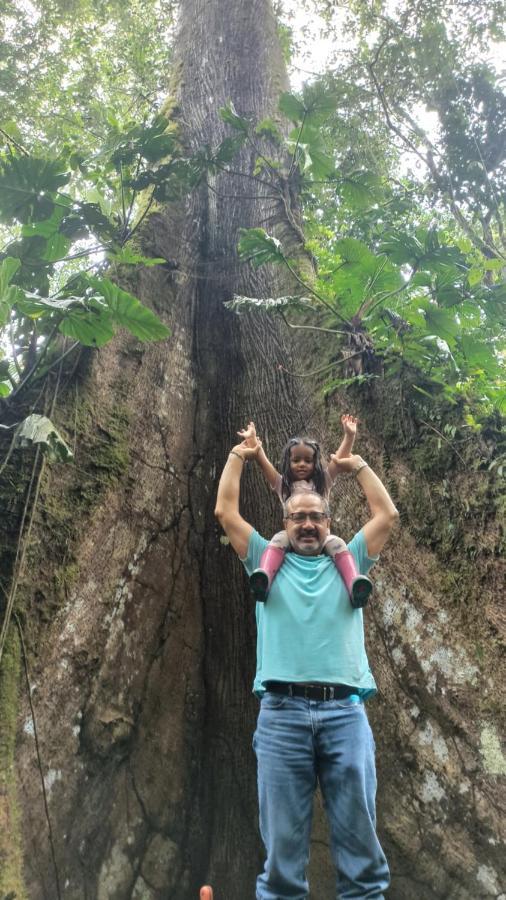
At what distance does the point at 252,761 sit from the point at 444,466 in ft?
5.71

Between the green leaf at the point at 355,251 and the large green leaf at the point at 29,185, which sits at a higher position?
the large green leaf at the point at 29,185

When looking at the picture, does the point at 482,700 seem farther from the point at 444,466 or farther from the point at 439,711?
the point at 444,466

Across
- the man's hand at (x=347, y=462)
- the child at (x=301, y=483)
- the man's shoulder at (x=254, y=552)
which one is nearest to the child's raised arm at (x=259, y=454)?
the child at (x=301, y=483)

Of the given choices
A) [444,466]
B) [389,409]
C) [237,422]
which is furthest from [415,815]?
[237,422]

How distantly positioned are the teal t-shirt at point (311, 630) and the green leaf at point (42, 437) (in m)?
1.09

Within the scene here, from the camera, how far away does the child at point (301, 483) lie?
2300mm

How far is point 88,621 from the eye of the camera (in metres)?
2.79

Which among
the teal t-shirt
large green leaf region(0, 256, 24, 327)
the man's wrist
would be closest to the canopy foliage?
large green leaf region(0, 256, 24, 327)

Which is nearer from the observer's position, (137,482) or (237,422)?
(137,482)

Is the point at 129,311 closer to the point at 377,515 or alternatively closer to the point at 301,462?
the point at 301,462

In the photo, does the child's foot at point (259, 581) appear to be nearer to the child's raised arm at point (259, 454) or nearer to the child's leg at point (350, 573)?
the child's leg at point (350, 573)

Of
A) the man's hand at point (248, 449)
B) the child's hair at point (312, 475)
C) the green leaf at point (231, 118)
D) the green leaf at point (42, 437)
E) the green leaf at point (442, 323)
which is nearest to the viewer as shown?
the green leaf at point (42, 437)

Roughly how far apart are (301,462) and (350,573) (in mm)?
690

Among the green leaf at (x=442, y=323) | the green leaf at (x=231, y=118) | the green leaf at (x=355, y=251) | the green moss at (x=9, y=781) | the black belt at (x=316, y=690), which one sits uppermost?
the green leaf at (x=231, y=118)
